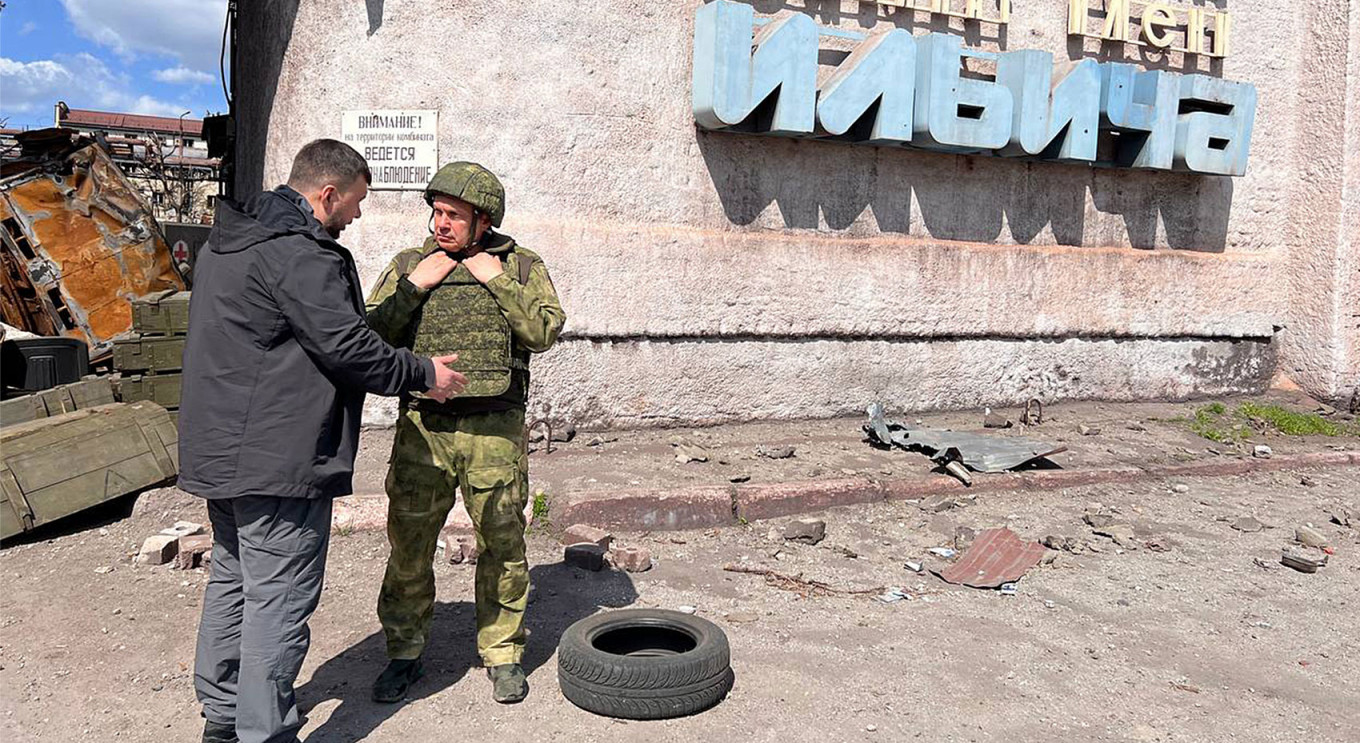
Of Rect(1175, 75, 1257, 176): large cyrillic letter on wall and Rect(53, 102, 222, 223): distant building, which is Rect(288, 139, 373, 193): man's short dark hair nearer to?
Rect(1175, 75, 1257, 176): large cyrillic letter on wall

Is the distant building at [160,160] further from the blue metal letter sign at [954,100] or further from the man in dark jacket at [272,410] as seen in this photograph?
the man in dark jacket at [272,410]

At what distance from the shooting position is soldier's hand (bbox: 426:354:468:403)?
10.4 ft

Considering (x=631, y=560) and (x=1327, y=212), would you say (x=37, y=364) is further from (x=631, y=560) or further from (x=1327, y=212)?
(x=1327, y=212)

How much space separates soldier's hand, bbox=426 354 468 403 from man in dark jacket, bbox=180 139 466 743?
18 centimetres

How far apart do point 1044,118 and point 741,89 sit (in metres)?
2.87

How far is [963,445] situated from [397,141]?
4.61m

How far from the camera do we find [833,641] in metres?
4.16

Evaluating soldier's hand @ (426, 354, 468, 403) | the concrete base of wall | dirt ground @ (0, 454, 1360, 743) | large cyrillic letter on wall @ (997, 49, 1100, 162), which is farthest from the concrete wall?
soldier's hand @ (426, 354, 468, 403)

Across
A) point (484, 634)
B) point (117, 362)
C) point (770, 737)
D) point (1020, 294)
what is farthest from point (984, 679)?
point (117, 362)

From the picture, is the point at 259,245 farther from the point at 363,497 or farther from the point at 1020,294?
the point at 1020,294

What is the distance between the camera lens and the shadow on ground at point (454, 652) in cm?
343

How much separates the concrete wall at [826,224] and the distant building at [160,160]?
50.0 feet

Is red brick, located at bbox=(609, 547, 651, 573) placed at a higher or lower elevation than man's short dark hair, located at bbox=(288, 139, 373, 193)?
lower

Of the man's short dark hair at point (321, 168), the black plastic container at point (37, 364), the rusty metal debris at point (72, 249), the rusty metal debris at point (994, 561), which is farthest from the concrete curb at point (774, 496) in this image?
the rusty metal debris at point (72, 249)
